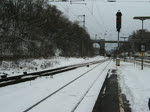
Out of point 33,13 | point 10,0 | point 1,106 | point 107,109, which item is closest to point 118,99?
point 107,109

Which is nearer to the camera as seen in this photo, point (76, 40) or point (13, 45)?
point (13, 45)

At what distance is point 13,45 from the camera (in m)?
30.1

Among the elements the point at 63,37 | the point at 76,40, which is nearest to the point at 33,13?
the point at 63,37

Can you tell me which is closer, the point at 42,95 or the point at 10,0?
the point at 42,95

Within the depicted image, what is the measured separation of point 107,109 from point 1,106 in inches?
158

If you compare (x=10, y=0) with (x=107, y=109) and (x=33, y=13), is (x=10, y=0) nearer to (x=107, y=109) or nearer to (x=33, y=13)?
(x=33, y=13)

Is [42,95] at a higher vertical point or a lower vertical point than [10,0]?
lower

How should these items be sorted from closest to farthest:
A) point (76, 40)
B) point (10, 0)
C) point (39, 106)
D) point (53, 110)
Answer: point (53, 110)
point (39, 106)
point (10, 0)
point (76, 40)

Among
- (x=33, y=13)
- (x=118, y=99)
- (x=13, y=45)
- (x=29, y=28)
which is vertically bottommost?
(x=118, y=99)

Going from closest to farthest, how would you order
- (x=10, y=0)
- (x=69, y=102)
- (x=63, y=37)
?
(x=69, y=102) → (x=10, y=0) → (x=63, y=37)

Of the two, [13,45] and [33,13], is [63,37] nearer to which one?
[33,13]

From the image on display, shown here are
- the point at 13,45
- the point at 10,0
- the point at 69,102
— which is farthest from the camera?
the point at 10,0

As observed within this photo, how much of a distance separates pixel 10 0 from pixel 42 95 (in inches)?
903

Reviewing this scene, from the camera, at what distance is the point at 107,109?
927 cm
